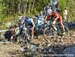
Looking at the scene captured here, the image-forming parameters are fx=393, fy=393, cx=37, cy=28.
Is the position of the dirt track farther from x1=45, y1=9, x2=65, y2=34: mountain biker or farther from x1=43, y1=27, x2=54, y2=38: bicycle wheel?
x1=45, y1=9, x2=65, y2=34: mountain biker

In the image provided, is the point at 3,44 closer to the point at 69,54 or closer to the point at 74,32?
the point at 74,32

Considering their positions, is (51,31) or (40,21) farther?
(40,21)

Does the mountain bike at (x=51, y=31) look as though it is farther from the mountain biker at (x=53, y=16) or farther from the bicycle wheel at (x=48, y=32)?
the mountain biker at (x=53, y=16)

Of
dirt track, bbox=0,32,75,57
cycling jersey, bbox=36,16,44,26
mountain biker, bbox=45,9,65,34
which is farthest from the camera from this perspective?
cycling jersey, bbox=36,16,44,26

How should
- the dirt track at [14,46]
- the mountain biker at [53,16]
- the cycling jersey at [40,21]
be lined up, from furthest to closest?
1. the cycling jersey at [40,21]
2. the mountain biker at [53,16]
3. the dirt track at [14,46]

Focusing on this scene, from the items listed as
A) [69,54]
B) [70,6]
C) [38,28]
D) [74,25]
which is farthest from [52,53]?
[70,6]

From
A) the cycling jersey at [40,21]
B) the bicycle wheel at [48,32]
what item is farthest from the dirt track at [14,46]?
the cycling jersey at [40,21]

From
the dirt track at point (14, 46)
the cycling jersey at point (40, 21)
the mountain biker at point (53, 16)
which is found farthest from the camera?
the cycling jersey at point (40, 21)

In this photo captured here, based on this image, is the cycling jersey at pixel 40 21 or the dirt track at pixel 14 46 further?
the cycling jersey at pixel 40 21

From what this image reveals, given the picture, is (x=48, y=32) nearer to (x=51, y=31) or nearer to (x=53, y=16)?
(x=51, y=31)

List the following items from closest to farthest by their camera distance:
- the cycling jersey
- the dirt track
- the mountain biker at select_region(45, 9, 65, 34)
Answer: the dirt track < the mountain biker at select_region(45, 9, 65, 34) < the cycling jersey

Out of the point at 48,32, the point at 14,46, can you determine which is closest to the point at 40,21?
the point at 48,32

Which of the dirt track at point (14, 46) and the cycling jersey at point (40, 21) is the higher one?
the cycling jersey at point (40, 21)

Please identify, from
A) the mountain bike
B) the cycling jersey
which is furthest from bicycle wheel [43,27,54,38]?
the cycling jersey
